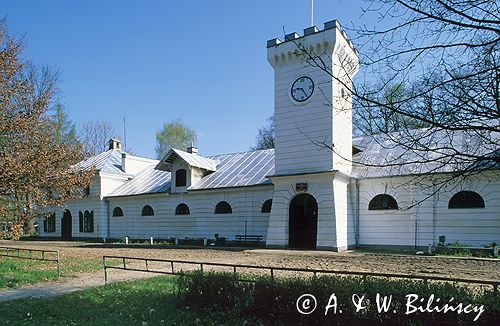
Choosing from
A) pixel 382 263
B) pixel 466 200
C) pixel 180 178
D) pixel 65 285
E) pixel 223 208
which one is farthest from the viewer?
pixel 180 178

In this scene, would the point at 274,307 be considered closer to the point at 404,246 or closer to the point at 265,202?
the point at 404,246

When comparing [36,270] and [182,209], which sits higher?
[182,209]

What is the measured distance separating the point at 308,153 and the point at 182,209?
10.7m

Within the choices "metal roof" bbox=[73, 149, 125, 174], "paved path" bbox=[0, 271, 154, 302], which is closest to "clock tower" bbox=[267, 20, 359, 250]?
"paved path" bbox=[0, 271, 154, 302]

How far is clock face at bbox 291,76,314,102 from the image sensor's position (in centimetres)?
A: 1967

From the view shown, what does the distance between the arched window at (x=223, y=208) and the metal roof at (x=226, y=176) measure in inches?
43.6

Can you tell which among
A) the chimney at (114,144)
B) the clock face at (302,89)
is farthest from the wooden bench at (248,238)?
the chimney at (114,144)

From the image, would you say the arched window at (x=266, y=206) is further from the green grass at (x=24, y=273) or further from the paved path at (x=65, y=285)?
the green grass at (x=24, y=273)

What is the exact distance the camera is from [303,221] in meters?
21.1

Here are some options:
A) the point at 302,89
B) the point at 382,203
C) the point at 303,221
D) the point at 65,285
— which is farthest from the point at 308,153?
the point at 65,285

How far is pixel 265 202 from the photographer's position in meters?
22.5

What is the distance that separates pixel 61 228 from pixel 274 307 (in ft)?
106

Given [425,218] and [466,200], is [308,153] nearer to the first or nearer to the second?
[425,218]

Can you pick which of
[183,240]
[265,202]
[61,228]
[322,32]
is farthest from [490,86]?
[61,228]
